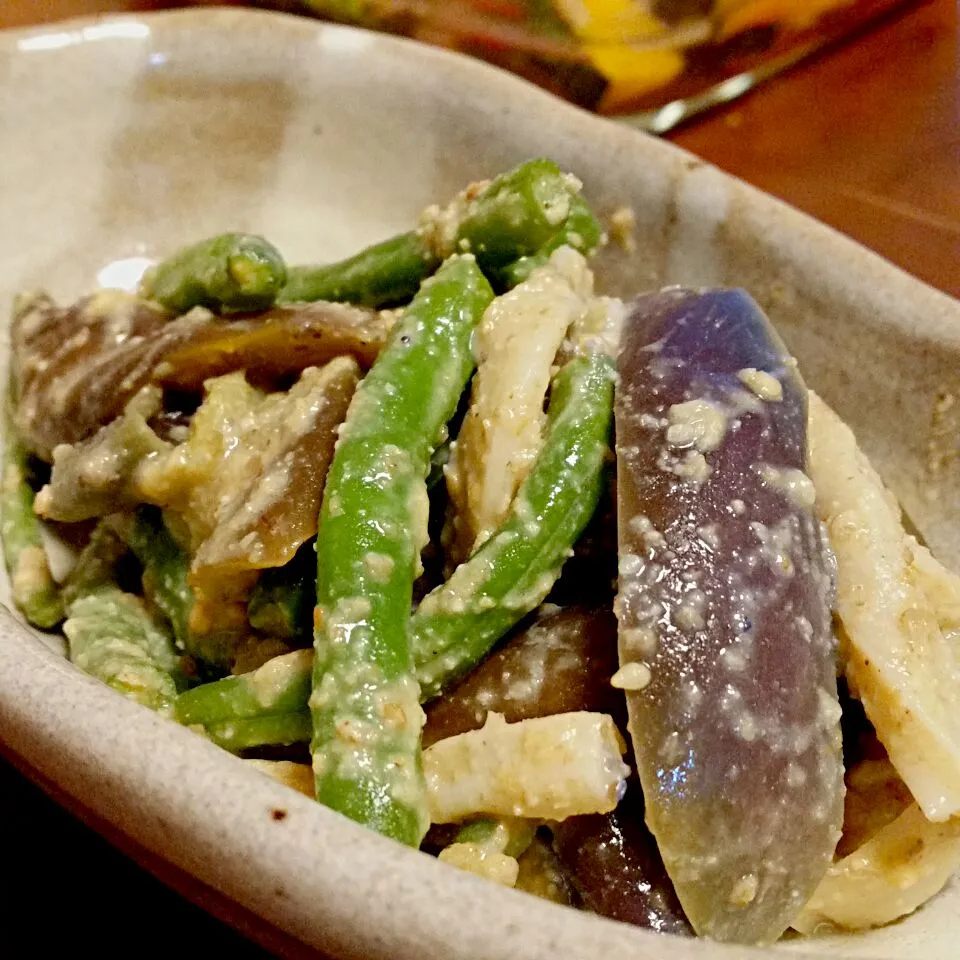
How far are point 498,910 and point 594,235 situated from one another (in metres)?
1.36

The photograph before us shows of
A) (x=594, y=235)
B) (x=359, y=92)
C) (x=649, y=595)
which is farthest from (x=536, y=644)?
(x=359, y=92)

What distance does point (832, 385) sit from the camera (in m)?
1.97

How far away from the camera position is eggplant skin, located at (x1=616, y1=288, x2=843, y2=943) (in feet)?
3.87

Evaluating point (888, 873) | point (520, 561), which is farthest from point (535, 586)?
point (888, 873)

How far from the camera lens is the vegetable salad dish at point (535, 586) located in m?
1.21

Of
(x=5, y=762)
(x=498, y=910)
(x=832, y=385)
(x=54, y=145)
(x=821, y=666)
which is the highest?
(x=54, y=145)

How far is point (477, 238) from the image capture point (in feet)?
5.76

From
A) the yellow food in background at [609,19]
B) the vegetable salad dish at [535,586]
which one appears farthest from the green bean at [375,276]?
the yellow food in background at [609,19]

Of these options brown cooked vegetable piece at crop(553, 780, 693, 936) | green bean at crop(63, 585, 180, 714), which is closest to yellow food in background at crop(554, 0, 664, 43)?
green bean at crop(63, 585, 180, 714)

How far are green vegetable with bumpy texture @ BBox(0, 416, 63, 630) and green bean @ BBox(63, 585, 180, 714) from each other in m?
0.07

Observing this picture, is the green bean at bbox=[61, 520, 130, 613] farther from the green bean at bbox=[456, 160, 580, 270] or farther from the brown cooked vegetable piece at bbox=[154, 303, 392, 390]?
the green bean at bbox=[456, 160, 580, 270]

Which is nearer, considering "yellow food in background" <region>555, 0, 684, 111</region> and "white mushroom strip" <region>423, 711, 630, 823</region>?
"white mushroom strip" <region>423, 711, 630, 823</region>

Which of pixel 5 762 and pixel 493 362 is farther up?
pixel 493 362

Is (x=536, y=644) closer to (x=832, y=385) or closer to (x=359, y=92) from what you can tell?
(x=832, y=385)
